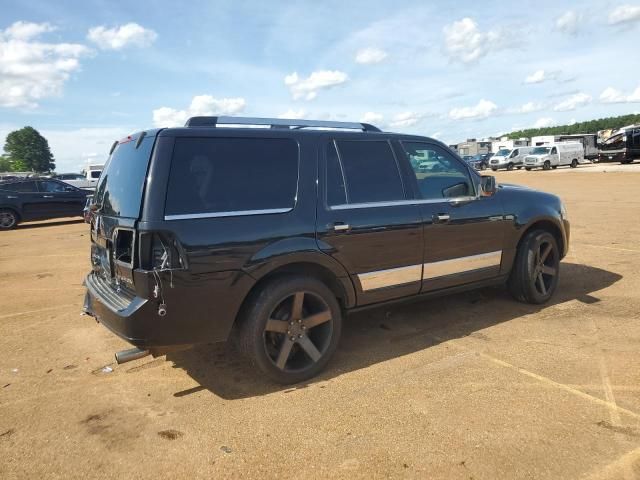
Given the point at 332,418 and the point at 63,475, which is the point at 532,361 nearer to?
the point at 332,418

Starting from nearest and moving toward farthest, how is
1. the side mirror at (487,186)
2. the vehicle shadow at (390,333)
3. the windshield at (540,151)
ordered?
the vehicle shadow at (390,333) → the side mirror at (487,186) → the windshield at (540,151)

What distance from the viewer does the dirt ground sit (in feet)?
8.73

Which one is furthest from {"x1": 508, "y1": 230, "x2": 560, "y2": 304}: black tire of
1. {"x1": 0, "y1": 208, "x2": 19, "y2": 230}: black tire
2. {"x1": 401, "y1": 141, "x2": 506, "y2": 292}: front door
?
{"x1": 0, "y1": 208, "x2": 19, "y2": 230}: black tire

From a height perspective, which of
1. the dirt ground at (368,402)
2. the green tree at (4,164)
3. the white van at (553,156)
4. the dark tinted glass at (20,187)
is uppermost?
the green tree at (4,164)

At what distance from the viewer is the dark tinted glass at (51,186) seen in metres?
15.9

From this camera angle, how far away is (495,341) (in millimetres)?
4297

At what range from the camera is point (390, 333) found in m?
4.59

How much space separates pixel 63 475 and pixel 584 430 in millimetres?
2913

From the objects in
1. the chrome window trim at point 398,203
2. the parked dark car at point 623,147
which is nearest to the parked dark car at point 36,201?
the chrome window trim at point 398,203

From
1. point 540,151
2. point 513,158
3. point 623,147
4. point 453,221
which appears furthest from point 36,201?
point 513,158

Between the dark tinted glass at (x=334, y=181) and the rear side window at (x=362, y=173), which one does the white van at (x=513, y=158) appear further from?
the dark tinted glass at (x=334, y=181)

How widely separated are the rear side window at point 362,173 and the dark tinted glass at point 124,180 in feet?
4.41

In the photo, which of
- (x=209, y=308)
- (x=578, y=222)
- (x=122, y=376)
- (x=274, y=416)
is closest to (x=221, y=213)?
(x=209, y=308)

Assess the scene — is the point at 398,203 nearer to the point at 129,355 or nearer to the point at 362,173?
the point at 362,173
